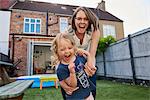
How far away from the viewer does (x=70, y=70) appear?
2.66 feet

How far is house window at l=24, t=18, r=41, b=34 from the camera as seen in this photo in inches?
453

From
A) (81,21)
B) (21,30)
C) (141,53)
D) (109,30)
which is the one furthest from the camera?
(109,30)

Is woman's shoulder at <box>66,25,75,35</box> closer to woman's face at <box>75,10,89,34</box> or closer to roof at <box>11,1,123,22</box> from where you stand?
woman's face at <box>75,10,89,34</box>

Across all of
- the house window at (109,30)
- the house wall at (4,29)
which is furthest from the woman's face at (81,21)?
the house window at (109,30)

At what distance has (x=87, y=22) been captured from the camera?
917 mm

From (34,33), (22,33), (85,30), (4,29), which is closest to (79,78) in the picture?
(85,30)

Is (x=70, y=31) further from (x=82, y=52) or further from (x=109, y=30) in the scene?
(x=109, y=30)

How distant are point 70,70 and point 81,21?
0.91ft

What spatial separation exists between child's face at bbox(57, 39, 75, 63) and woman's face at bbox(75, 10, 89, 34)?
0.13 m

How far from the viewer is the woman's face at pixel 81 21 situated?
0.91m

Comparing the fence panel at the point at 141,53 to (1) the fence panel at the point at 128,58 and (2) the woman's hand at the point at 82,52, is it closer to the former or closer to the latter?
(1) the fence panel at the point at 128,58

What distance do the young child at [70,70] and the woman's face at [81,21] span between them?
0.34 feet

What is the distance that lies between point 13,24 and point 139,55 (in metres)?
8.68

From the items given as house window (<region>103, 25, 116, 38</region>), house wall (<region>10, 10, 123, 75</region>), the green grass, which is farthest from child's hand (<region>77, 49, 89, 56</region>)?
house window (<region>103, 25, 116, 38</region>)
